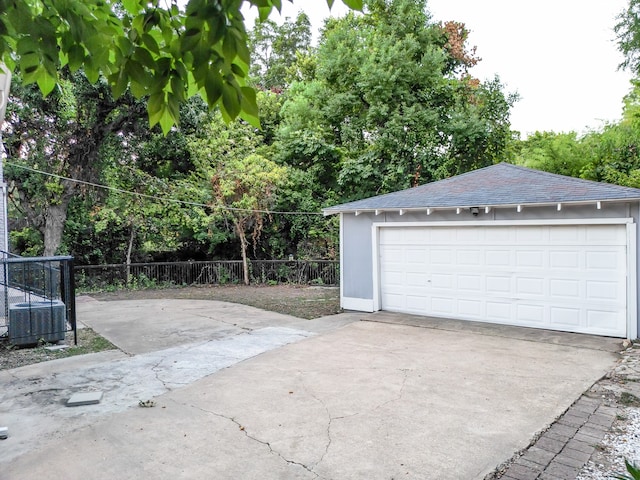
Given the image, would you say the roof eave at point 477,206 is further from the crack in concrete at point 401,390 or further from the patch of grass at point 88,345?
the patch of grass at point 88,345

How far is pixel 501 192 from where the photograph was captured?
8.18m

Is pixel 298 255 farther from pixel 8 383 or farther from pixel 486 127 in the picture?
pixel 8 383

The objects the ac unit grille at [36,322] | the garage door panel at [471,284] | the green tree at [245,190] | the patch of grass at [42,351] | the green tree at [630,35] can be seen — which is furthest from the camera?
the green tree at [630,35]

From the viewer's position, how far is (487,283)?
8039 millimetres

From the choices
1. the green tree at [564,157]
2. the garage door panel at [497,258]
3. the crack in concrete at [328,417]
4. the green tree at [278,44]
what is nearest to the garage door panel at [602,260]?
the garage door panel at [497,258]

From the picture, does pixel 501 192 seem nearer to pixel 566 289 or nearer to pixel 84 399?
pixel 566 289

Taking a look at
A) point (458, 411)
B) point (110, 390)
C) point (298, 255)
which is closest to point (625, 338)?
point (458, 411)

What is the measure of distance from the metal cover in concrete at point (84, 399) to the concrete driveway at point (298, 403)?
0.10 m

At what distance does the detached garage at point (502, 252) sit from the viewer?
686cm

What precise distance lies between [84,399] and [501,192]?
7238 millimetres

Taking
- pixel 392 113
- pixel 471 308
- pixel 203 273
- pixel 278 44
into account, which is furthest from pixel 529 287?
pixel 278 44

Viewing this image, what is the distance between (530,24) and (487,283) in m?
13.1

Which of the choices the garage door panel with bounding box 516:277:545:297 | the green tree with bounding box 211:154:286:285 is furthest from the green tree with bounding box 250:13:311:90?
the garage door panel with bounding box 516:277:545:297

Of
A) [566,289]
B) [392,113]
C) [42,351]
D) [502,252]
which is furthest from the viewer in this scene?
[392,113]
